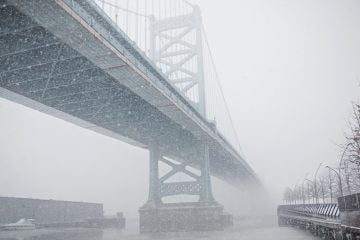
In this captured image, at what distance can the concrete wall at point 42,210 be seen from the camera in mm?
23453

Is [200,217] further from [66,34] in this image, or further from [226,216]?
[66,34]

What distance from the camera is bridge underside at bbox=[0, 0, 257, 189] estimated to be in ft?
38.1

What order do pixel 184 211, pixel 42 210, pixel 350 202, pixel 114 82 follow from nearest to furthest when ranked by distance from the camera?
1. pixel 350 202
2. pixel 114 82
3. pixel 184 211
4. pixel 42 210

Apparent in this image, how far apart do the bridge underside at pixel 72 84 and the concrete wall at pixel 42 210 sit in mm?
7543

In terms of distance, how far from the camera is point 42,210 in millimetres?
27062

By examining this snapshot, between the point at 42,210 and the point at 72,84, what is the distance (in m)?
14.6

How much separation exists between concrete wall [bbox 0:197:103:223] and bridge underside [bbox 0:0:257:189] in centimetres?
754

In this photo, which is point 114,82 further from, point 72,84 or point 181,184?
point 181,184

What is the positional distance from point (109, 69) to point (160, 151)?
18479 millimetres

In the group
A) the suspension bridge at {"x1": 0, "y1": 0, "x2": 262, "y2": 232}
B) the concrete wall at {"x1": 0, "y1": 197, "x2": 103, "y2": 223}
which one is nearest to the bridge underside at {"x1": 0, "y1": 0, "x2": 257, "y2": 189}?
the suspension bridge at {"x1": 0, "y1": 0, "x2": 262, "y2": 232}

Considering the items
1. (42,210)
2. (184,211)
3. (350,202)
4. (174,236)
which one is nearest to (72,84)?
(174,236)

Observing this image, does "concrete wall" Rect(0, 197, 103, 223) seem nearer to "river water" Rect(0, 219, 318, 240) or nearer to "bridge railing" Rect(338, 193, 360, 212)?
"river water" Rect(0, 219, 318, 240)

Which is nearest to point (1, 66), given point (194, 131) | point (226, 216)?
point (194, 131)

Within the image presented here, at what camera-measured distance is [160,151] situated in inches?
1207
